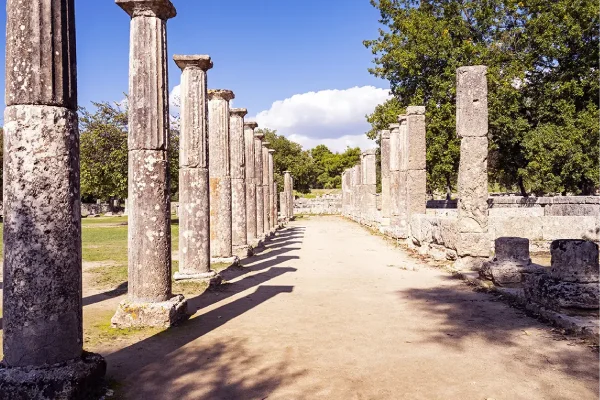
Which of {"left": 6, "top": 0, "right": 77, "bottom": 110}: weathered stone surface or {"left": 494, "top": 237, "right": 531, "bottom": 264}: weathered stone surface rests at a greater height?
{"left": 6, "top": 0, "right": 77, "bottom": 110}: weathered stone surface

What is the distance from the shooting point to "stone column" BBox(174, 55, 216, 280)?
8953 mm

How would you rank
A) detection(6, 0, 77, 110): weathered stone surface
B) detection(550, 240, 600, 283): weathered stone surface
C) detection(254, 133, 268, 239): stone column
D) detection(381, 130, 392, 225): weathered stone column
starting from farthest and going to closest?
detection(381, 130, 392, 225): weathered stone column
detection(254, 133, 268, 239): stone column
detection(550, 240, 600, 283): weathered stone surface
detection(6, 0, 77, 110): weathered stone surface

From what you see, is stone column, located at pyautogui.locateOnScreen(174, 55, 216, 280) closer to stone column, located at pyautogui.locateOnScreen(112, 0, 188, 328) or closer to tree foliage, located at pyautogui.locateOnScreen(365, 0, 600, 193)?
stone column, located at pyautogui.locateOnScreen(112, 0, 188, 328)

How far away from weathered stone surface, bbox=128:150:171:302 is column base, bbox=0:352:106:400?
2550 mm

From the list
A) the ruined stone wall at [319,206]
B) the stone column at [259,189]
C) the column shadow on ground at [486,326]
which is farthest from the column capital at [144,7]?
the ruined stone wall at [319,206]

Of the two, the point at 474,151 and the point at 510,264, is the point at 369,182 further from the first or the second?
the point at 510,264

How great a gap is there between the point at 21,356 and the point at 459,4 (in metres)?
27.8

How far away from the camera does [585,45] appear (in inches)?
941

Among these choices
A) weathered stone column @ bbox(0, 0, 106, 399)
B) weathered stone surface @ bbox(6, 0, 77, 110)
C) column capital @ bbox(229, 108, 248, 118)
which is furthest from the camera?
column capital @ bbox(229, 108, 248, 118)

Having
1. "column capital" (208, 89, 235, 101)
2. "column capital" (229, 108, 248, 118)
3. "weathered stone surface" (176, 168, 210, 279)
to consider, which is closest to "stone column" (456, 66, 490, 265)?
"column capital" (208, 89, 235, 101)

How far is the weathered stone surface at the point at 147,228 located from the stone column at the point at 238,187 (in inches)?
296

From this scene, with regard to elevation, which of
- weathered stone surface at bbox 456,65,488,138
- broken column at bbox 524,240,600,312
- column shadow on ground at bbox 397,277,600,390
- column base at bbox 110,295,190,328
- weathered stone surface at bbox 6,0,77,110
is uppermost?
weathered stone surface at bbox 456,65,488,138

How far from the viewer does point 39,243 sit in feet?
12.9

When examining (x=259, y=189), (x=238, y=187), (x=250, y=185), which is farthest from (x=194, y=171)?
(x=259, y=189)
